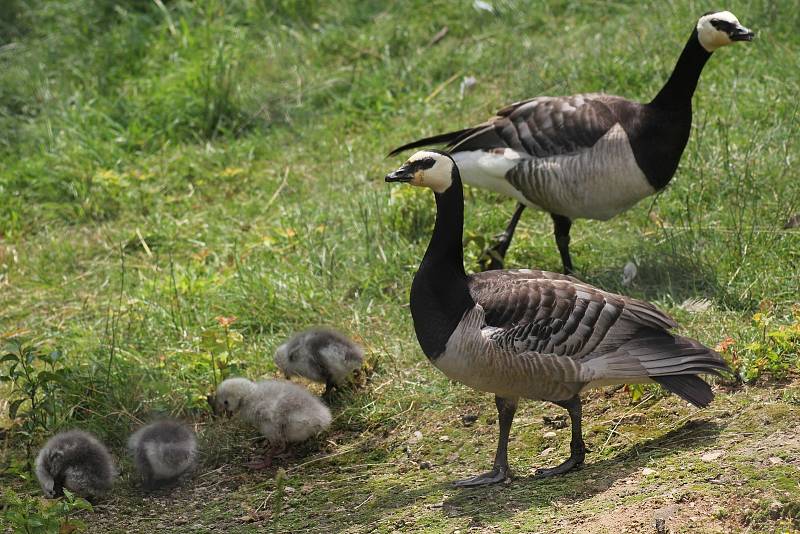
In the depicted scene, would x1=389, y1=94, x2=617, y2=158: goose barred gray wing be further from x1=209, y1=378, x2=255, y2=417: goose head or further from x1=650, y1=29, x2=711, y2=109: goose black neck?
x1=209, y1=378, x2=255, y2=417: goose head

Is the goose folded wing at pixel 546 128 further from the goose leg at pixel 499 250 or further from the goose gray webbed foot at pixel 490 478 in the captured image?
the goose gray webbed foot at pixel 490 478

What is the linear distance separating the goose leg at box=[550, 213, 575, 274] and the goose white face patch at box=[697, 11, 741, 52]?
4.41ft

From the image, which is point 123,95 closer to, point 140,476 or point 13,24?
point 13,24

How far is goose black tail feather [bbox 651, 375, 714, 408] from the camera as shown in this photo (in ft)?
15.9

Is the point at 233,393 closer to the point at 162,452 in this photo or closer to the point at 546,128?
the point at 162,452


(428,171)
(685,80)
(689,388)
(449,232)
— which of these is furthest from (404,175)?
(685,80)

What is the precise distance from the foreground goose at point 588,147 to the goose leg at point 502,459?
6.39 feet

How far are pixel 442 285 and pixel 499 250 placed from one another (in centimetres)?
219

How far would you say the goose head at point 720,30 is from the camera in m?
6.54

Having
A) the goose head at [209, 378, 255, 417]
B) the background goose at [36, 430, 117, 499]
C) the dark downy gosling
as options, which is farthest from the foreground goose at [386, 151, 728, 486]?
the background goose at [36, 430, 117, 499]

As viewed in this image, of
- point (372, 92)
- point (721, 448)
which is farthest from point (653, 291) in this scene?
point (372, 92)

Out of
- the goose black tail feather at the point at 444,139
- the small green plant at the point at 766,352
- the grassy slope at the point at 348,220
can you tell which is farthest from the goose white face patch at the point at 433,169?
the goose black tail feather at the point at 444,139

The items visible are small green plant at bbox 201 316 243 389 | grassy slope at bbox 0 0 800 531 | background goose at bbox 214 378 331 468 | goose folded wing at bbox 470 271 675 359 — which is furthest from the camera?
small green plant at bbox 201 316 243 389

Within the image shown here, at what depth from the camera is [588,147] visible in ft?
22.3
